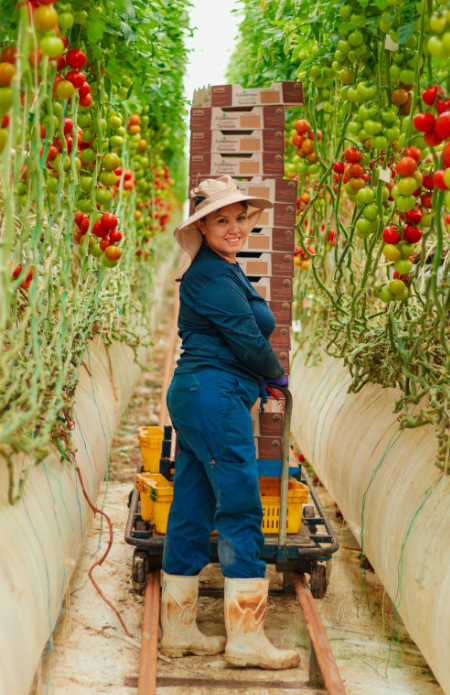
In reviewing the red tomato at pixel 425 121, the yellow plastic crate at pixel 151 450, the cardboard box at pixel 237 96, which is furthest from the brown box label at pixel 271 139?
the yellow plastic crate at pixel 151 450

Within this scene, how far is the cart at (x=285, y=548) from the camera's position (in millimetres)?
2508

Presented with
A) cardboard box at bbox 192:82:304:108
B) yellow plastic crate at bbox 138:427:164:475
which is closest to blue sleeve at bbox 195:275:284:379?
cardboard box at bbox 192:82:304:108

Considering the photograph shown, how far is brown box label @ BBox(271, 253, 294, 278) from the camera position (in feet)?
9.07

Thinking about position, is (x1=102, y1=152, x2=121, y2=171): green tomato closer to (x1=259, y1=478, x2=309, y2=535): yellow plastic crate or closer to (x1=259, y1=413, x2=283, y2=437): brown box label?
(x1=259, y1=413, x2=283, y2=437): brown box label

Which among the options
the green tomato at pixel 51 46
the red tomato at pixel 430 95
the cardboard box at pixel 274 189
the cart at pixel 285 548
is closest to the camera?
the green tomato at pixel 51 46

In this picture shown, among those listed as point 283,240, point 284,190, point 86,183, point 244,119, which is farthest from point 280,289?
point 86,183

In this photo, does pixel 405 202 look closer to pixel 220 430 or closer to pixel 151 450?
pixel 220 430

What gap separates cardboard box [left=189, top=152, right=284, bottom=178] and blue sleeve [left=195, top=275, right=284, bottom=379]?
749 mm

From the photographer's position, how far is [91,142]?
89.5 inches

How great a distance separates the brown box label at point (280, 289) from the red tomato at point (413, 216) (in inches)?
30.9

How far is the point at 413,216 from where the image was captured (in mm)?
2047

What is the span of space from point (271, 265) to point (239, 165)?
447mm

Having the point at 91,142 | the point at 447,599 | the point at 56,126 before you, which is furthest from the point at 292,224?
the point at 447,599

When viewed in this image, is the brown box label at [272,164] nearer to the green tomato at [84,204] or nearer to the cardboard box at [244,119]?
the cardboard box at [244,119]
